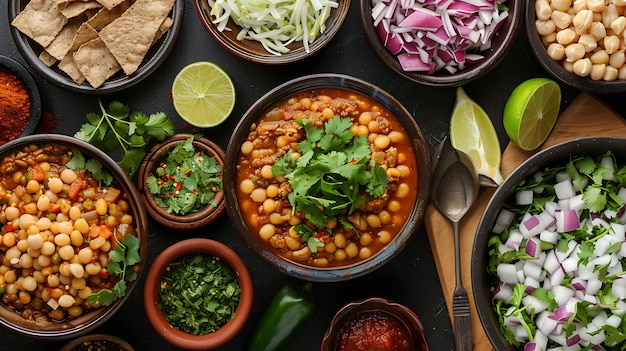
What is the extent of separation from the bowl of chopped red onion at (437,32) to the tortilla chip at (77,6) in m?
1.43

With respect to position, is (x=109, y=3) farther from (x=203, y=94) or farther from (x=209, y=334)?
(x=209, y=334)

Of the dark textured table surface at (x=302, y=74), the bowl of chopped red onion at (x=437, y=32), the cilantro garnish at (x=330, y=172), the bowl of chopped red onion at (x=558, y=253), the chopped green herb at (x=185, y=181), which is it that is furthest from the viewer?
the dark textured table surface at (x=302, y=74)

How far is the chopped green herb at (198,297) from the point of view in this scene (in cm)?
434

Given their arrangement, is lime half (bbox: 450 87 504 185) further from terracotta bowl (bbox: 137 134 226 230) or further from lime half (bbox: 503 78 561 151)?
terracotta bowl (bbox: 137 134 226 230)

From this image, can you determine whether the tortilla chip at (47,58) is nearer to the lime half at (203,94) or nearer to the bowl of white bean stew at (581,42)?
the lime half at (203,94)

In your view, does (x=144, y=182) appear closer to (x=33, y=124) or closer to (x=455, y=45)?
(x=33, y=124)

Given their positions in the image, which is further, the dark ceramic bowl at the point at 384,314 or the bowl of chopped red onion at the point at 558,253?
the dark ceramic bowl at the point at 384,314

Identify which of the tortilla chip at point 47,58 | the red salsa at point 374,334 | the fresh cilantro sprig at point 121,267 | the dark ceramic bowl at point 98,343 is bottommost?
the dark ceramic bowl at point 98,343

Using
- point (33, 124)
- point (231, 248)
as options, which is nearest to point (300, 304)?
point (231, 248)

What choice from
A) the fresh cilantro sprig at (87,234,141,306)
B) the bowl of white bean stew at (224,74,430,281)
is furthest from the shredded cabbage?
the fresh cilantro sprig at (87,234,141,306)

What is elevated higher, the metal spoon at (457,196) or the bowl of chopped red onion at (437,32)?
the bowl of chopped red onion at (437,32)

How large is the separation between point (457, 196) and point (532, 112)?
0.58 meters

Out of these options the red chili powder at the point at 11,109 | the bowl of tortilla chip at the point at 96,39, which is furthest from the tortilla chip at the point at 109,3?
the red chili powder at the point at 11,109

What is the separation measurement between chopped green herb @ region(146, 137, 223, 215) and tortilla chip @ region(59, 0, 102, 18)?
2.86ft
